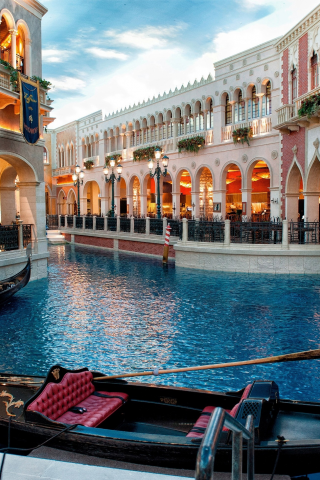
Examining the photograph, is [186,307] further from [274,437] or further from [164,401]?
[274,437]

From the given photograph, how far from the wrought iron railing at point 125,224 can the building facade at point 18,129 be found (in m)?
7.47

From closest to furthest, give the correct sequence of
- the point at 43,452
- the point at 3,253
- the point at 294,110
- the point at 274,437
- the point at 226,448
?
the point at 226,448
the point at 274,437
the point at 43,452
the point at 3,253
the point at 294,110

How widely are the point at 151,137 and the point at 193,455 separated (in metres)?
22.1

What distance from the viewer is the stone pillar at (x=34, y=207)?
12016 mm

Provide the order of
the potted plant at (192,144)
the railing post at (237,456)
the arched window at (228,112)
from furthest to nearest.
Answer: the potted plant at (192,144), the arched window at (228,112), the railing post at (237,456)

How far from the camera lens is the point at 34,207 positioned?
39.6 ft

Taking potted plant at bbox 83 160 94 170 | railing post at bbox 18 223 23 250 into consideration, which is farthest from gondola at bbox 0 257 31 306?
potted plant at bbox 83 160 94 170

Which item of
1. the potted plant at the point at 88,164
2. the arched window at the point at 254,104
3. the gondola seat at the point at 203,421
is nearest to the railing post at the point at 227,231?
the arched window at the point at 254,104

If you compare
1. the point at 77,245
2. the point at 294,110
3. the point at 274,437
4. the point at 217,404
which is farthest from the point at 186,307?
the point at 77,245

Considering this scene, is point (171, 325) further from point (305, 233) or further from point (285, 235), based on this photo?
point (305, 233)

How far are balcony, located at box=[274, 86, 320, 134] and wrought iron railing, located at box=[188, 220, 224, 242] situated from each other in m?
4.02

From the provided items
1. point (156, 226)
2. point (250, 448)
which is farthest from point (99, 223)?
point (250, 448)

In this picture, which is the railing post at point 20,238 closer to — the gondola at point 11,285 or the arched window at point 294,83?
the gondola at point 11,285

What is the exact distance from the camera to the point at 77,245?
2355 cm
